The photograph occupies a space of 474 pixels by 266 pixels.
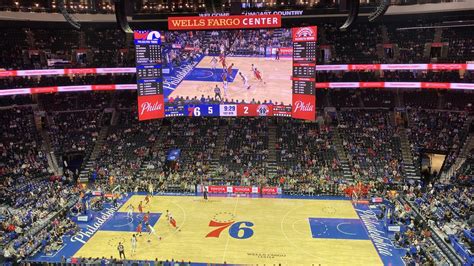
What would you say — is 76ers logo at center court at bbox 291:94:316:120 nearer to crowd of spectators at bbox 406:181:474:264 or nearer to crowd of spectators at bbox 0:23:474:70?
crowd of spectators at bbox 0:23:474:70

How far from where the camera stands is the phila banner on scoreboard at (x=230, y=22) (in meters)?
30.9

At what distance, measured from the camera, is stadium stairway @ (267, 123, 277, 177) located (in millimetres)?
37875

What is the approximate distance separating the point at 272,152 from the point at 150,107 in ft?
44.4

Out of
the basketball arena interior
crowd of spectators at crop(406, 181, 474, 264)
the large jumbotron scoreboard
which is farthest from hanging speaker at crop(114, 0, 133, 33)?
crowd of spectators at crop(406, 181, 474, 264)

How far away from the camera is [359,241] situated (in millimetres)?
25547

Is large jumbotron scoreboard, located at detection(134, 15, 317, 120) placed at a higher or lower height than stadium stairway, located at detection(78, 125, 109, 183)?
higher

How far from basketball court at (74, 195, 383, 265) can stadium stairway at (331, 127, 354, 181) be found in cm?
423

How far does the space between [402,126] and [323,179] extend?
12844 mm

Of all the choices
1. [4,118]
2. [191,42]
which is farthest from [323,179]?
[4,118]

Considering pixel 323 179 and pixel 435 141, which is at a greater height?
pixel 435 141

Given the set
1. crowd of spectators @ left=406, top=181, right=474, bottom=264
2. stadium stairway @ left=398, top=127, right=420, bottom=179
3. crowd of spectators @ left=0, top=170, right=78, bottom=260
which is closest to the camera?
crowd of spectators @ left=406, top=181, right=474, bottom=264

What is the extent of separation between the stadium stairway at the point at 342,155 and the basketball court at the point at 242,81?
30.4 ft

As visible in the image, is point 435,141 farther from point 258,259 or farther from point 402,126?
point 258,259

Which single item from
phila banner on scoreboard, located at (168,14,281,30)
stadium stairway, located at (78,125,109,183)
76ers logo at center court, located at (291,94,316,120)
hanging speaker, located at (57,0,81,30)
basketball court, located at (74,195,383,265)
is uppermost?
phila banner on scoreboard, located at (168,14,281,30)
